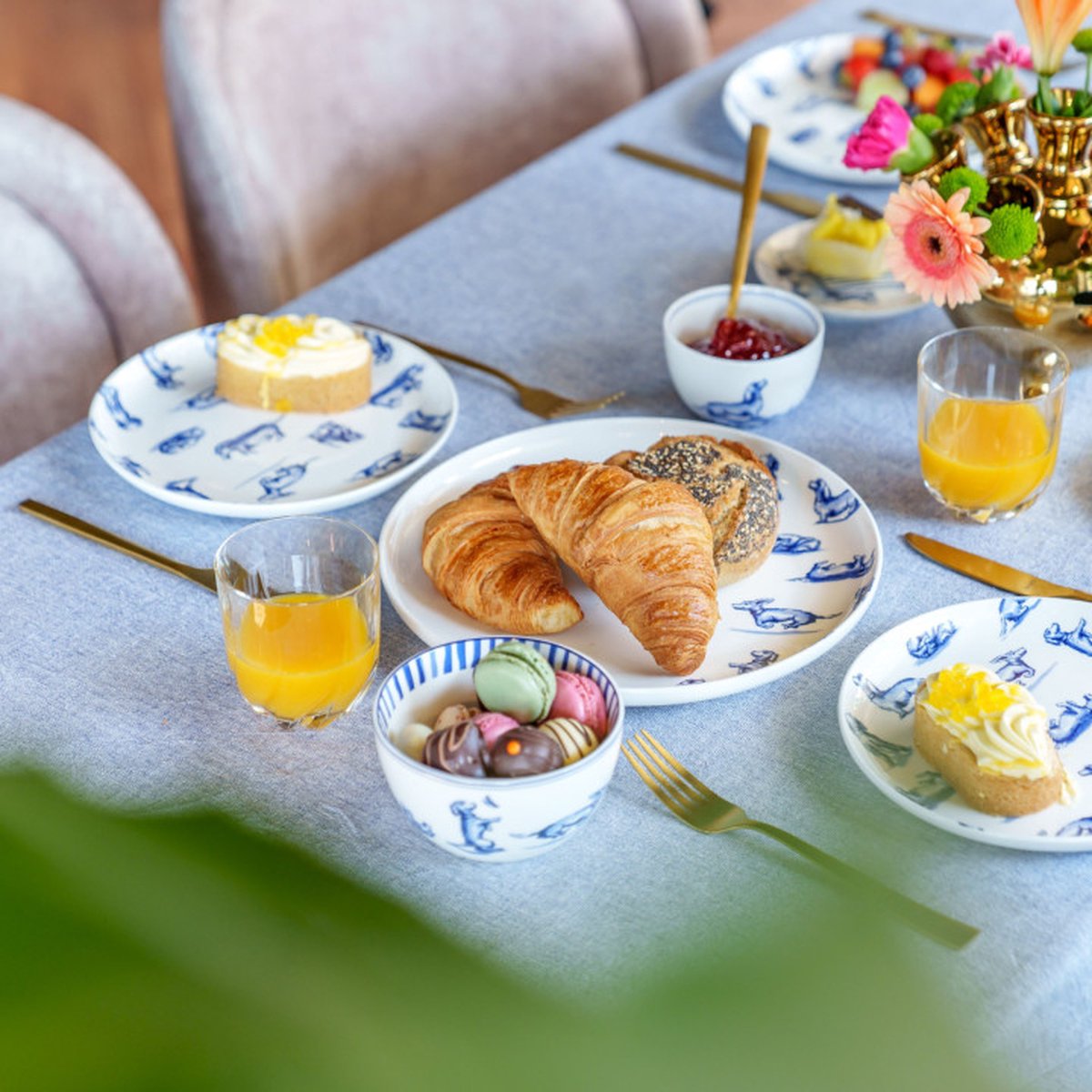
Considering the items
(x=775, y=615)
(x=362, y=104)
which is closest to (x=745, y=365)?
(x=775, y=615)

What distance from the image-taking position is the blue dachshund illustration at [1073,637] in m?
0.95

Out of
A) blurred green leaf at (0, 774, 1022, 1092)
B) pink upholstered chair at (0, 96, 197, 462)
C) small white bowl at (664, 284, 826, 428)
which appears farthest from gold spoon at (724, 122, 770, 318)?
blurred green leaf at (0, 774, 1022, 1092)

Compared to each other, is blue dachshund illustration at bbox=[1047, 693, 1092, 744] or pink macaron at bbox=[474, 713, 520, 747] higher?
pink macaron at bbox=[474, 713, 520, 747]

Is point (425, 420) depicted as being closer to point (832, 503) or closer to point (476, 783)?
point (832, 503)

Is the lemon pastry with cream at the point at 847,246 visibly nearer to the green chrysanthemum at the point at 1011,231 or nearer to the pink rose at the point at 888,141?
the pink rose at the point at 888,141

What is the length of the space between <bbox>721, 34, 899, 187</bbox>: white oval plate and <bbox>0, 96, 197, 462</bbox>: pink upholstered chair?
745 millimetres

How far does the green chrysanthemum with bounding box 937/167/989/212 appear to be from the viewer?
3.65 feet

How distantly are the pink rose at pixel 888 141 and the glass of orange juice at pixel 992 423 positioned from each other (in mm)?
196

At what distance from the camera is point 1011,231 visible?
1115mm

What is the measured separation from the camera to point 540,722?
786 millimetres

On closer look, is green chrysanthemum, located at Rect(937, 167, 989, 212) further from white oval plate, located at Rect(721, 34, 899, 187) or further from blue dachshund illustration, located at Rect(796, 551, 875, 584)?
white oval plate, located at Rect(721, 34, 899, 187)

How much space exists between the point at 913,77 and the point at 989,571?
94cm

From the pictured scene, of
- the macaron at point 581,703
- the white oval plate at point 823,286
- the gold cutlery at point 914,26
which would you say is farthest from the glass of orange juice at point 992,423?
the gold cutlery at point 914,26

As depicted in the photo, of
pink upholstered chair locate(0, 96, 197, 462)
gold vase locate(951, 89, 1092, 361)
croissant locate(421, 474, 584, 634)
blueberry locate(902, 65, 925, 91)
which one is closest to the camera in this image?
croissant locate(421, 474, 584, 634)
